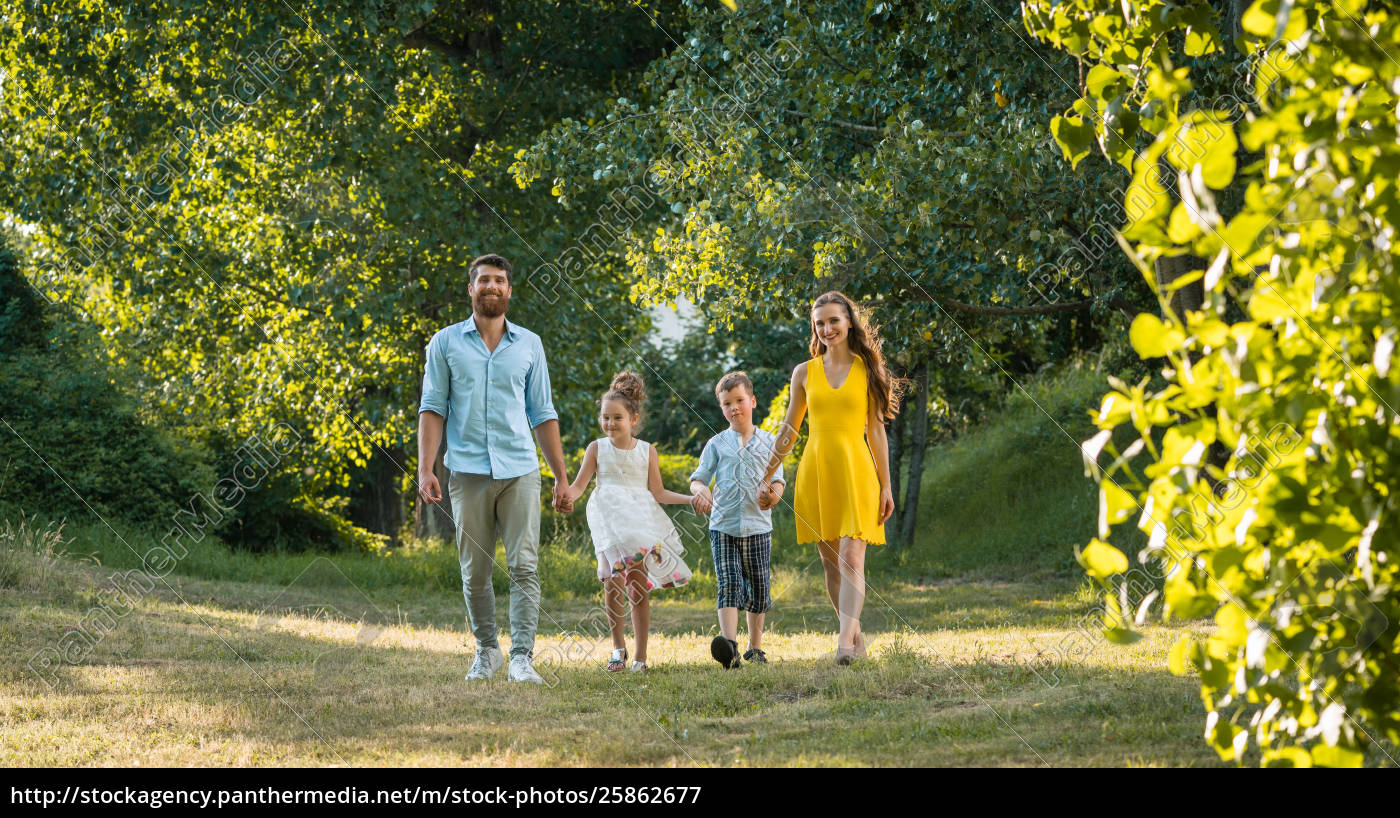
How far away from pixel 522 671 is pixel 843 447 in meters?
2.09

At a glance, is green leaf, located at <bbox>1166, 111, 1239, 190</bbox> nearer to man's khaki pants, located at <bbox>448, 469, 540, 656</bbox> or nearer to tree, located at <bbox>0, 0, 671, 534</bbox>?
man's khaki pants, located at <bbox>448, 469, 540, 656</bbox>

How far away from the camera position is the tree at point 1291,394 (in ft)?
6.30

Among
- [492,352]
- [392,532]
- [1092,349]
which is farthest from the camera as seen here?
[392,532]

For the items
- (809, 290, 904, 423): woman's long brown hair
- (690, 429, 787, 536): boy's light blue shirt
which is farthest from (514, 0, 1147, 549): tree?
(690, 429, 787, 536): boy's light blue shirt

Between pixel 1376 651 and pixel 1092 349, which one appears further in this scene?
pixel 1092 349

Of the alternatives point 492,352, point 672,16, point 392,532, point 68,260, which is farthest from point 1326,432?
point 392,532

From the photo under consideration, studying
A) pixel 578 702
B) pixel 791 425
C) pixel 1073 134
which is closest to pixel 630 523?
pixel 791 425

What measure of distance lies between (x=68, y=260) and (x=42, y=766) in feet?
41.3

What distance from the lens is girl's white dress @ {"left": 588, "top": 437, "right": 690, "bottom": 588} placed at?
671 centimetres

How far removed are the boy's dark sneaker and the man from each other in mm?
975

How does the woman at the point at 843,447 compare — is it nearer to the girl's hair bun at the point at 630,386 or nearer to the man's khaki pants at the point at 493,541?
the girl's hair bun at the point at 630,386

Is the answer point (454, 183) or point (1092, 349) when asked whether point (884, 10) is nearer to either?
point (454, 183)

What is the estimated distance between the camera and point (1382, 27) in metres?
2.15

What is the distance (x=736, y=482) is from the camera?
706 cm
